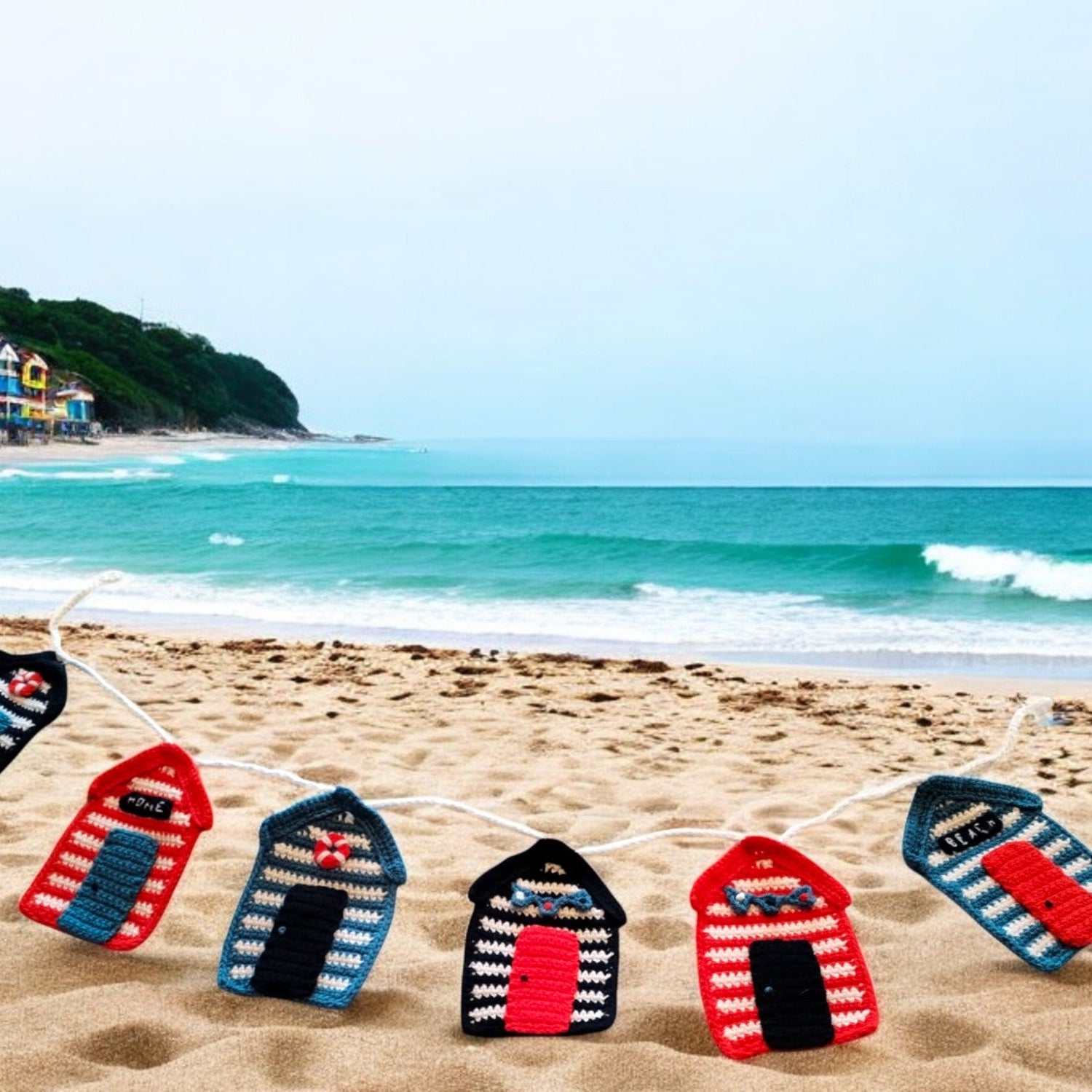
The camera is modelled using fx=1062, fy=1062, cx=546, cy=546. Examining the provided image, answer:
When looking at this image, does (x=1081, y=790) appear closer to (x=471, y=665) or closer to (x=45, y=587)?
(x=471, y=665)

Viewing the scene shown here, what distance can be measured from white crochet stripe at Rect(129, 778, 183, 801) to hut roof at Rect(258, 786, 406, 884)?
0.86 feet

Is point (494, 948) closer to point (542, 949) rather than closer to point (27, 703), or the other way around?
point (542, 949)

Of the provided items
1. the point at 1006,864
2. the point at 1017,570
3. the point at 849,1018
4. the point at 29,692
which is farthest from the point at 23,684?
the point at 1017,570

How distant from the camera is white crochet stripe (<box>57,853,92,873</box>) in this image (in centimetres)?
227

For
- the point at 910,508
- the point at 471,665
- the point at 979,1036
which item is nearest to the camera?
the point at 979,1036

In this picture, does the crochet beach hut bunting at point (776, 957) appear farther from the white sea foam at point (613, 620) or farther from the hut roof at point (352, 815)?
the white sea foam at point (613, 620)

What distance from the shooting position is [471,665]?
7.39 metres

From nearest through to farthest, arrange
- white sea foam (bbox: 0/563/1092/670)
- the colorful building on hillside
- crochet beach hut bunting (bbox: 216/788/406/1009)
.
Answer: crochet beach hut bunting (bbox: 216/788/406/1009) < white sea foam (bbox: 0/563/1092/670) < the colorful building on hillside

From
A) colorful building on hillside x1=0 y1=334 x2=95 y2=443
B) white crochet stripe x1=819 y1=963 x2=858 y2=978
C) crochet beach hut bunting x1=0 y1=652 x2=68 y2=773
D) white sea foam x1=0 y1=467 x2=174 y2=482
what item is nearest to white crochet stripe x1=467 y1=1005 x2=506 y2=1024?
white crochet stripe x1=819 y1=963 x2=858 y2=978

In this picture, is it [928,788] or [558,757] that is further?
[558,757]

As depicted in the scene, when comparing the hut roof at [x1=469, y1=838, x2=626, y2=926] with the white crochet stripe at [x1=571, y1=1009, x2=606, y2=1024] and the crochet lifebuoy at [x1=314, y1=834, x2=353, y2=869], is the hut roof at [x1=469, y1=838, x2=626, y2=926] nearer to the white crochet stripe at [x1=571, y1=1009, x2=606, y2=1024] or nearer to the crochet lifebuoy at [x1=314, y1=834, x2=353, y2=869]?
the white crochet stripe at [x1=571, y1=1009, x2=606, y2=1024]

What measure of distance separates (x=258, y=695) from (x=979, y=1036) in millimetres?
4746

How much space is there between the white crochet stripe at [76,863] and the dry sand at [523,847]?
20 centimetres

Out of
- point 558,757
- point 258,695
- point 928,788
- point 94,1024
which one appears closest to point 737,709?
point 558,757
